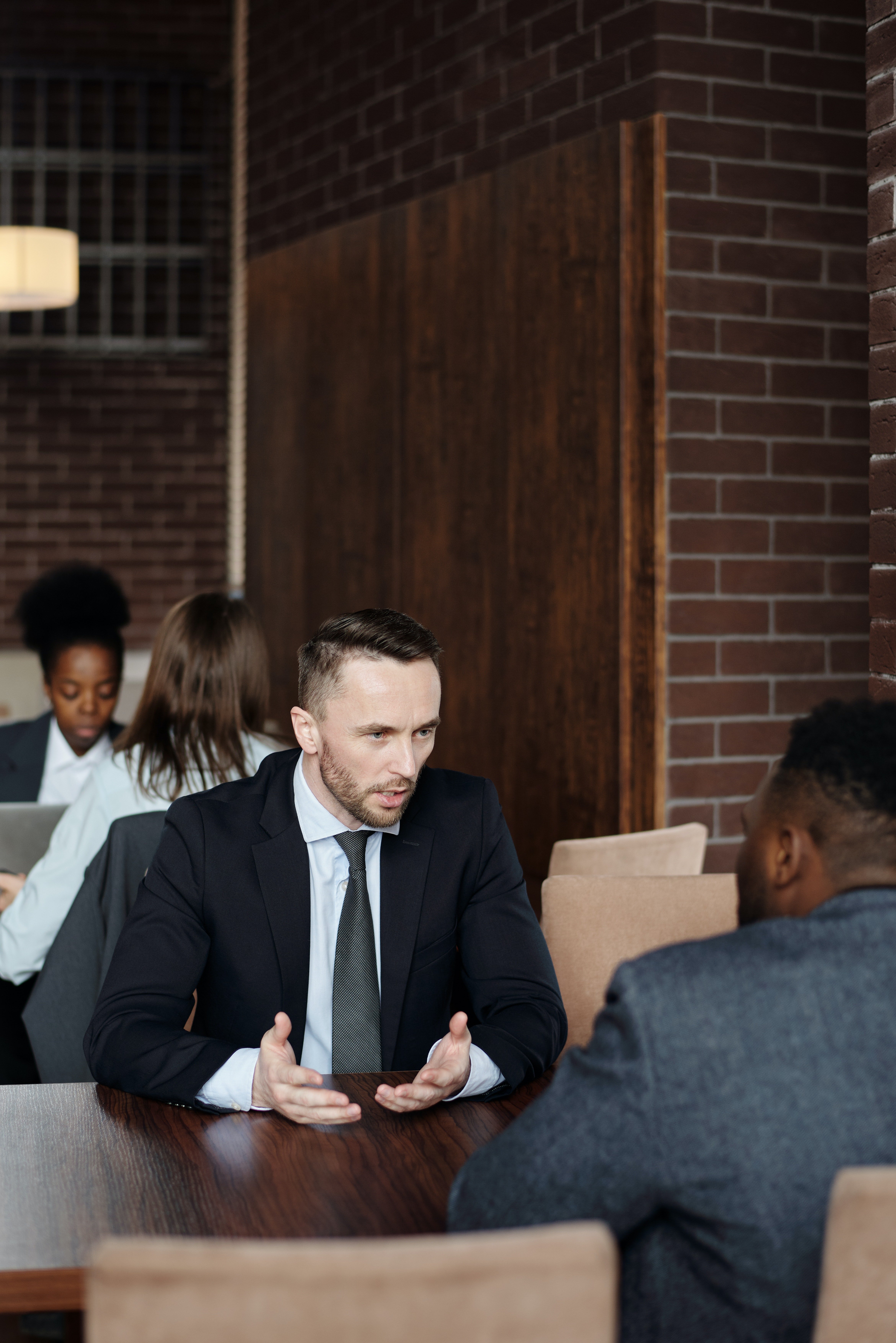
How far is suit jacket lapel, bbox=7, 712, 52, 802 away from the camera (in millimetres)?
3482

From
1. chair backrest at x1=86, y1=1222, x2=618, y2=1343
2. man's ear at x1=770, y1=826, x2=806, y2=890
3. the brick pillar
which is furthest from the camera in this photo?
the brick pillar

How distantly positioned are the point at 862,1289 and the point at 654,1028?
Answer: 0.78ft

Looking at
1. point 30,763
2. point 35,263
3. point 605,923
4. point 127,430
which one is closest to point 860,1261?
point 605,923

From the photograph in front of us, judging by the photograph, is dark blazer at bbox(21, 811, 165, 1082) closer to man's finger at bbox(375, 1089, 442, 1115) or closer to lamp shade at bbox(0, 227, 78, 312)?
man's finger at bbox(375, 1089, 442, 1115)

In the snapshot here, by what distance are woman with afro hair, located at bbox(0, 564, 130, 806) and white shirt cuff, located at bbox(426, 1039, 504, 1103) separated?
2.00 m

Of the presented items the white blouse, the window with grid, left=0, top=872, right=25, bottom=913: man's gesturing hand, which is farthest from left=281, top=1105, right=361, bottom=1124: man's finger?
the window with grid

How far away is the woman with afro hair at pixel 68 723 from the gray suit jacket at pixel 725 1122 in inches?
98.6

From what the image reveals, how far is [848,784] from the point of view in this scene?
1188 millimetres

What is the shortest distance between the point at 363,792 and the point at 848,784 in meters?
0.80

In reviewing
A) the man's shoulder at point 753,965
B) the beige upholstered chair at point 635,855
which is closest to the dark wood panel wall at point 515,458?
the beige upholstered chair at point 635,855

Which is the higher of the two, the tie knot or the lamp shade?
the lamp shade

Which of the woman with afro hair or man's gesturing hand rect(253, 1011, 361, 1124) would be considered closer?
man's gesturing hand rect(253, 1011, 361, 1124)

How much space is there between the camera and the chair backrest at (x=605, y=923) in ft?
7.22

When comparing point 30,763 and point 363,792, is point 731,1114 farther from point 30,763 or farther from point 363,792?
point 30,763
